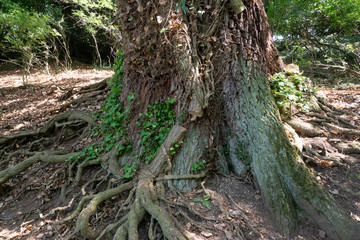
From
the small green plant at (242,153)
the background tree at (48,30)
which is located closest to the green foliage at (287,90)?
the small green plant at (242,153)

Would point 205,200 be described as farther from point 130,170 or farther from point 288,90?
point 288,90

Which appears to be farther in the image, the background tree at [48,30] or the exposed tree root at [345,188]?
the background tree at [48,30]

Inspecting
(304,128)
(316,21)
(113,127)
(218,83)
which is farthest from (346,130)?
(316,21)

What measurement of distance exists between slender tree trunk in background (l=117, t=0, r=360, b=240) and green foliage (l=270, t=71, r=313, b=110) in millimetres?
244

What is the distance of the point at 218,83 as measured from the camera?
3291 millimetres

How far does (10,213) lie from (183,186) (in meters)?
3.05

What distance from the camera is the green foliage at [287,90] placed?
11.3 ft

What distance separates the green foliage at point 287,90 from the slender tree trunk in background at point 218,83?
24cm

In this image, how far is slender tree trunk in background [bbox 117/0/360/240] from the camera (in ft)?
9.15

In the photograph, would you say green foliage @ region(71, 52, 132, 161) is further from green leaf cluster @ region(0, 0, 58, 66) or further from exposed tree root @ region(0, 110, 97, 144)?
green leaf cluster @ region(0, 0, 58, 66)

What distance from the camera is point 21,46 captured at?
7.73 meters

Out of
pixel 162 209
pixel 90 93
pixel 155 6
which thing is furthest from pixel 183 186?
pixel 90 93

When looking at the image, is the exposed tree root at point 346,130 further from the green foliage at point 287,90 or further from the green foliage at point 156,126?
the green foliage at point 156,126

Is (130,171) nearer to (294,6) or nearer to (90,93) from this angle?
(90,93)
